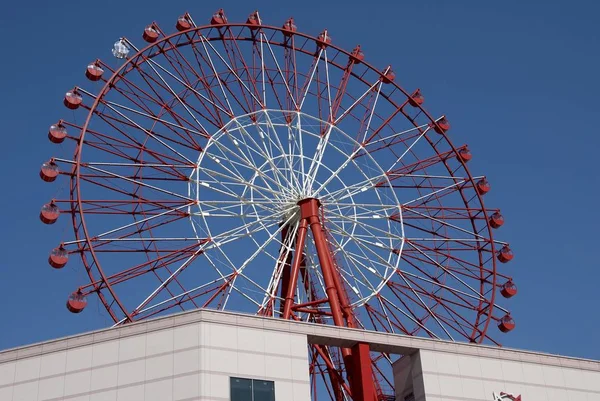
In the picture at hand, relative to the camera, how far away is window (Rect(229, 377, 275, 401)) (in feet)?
101

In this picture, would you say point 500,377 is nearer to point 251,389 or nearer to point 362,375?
point 362,375

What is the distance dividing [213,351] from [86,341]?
4.22 meters

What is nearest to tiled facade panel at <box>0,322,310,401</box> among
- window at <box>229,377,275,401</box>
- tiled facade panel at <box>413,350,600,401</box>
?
window at <box>229,377,275,401</box>

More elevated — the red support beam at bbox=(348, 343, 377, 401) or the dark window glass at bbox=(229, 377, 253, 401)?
the red support beam at bbox=(348, 343, 377, 401)

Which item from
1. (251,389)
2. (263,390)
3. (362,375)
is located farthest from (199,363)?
(362,375)

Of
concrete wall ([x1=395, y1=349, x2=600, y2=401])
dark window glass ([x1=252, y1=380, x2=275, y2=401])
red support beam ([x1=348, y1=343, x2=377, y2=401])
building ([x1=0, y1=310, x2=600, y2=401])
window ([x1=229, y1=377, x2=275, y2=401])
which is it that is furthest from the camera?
concrete wall ([x1=395, y1=349, x2=600, y2=401])

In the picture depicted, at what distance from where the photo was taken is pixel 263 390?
31.3 metres

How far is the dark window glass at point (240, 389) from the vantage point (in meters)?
30.8

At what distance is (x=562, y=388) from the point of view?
1430 inches

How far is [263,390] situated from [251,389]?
436 millimetres

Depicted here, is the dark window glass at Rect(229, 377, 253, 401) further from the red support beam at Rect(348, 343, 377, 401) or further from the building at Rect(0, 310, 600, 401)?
the red support beam at Rect(348, 343, 377, 401)

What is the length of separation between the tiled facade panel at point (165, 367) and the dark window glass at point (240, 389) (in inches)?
8.2

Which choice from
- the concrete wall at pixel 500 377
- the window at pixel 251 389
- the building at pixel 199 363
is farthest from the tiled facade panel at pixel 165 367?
the concrete wall at pixel 500 377

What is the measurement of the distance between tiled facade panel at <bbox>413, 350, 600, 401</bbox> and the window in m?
5.63
